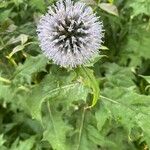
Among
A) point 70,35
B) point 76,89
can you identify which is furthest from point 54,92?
point 70,35

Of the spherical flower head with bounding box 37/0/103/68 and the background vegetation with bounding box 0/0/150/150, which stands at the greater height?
the spherical flower head with bounding box 37/0/103/68

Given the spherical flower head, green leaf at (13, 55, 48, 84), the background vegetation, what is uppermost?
the spherical flower head

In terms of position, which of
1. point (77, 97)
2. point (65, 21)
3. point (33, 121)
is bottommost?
point (33, 121)

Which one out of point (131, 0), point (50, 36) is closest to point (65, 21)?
point (50, 36)

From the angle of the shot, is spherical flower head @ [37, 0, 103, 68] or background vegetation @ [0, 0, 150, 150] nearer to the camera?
spherical flower head @ [37, 0, 103, 68]

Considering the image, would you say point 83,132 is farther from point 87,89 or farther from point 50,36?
point 50,36
